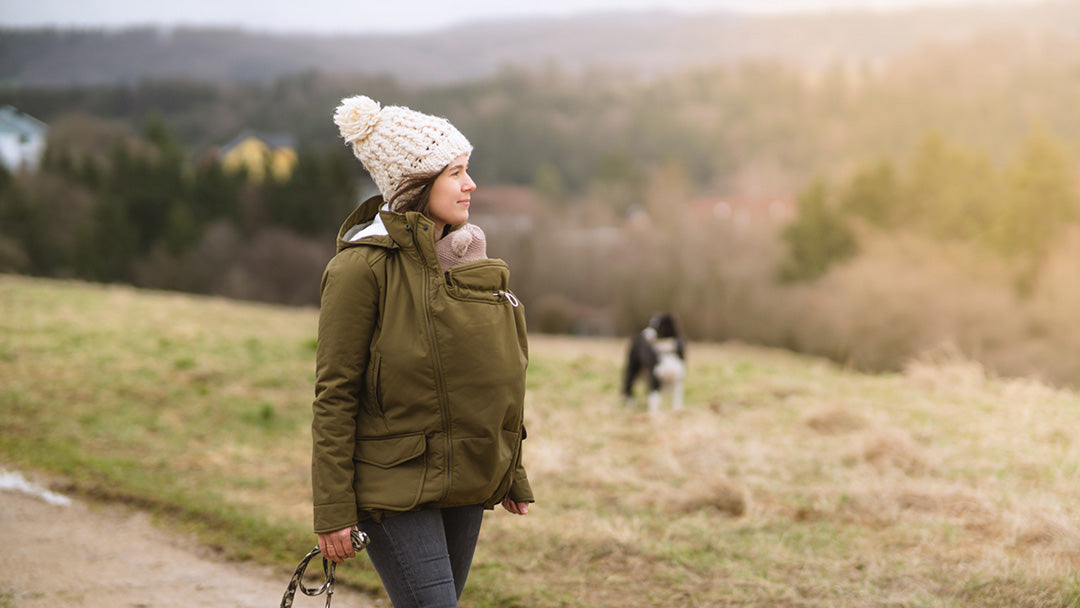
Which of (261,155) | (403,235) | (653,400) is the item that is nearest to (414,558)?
(403,235)

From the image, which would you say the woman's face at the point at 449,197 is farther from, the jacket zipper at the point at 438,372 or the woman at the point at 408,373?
the jacket zipper at the point at 438,372

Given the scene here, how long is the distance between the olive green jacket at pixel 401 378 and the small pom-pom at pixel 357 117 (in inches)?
9.9

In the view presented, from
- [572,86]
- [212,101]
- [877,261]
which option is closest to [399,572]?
[877,261]

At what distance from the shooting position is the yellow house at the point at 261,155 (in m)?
48.6

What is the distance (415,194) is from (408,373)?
19.4 inches

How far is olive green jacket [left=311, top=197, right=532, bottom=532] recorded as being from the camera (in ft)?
7.52

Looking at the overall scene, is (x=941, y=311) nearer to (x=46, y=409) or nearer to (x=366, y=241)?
(x=46, y=409)

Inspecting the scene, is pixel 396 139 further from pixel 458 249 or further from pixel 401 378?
pixel 401 378

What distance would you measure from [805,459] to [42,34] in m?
54.7

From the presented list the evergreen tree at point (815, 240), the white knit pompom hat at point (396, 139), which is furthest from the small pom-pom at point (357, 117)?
the evergreen tree at point (815, 240)

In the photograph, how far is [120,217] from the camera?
4462cm

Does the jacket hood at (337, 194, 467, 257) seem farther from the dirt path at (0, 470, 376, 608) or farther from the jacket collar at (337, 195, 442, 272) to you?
the dirt path at (0, 470, 376, 608)

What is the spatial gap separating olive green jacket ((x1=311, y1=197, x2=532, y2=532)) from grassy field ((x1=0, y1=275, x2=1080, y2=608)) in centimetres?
230

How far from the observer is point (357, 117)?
243 cm
